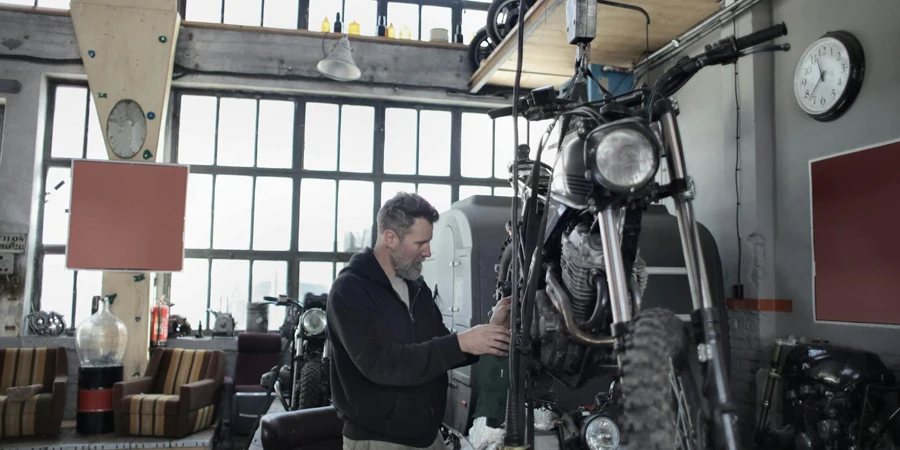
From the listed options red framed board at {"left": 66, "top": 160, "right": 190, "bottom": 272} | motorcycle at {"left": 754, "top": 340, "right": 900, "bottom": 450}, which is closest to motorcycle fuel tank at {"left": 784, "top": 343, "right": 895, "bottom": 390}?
motorcycle at {"left": 754, "top": 340, "right": 900, "bottom": 450}

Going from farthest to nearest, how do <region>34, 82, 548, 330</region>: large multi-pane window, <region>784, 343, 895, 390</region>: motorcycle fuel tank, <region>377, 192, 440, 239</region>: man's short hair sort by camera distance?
<region>34, 82, 548, 330</region>: large multi-pane window
<region>784, 343, 895, 390</region>: motorcycle fuel tank
<region>377, 192, 440, 239</region>: man's short hair

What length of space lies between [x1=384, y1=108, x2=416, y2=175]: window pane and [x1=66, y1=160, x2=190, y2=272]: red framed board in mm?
2315

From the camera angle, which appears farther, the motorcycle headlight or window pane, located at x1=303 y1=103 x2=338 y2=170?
window pane, located at x1=303 y1=103 x2=338 y2=170

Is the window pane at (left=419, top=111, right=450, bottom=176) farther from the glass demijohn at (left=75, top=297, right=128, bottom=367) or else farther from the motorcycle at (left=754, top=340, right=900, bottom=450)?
the motorcycle at (left=754, top=340, right=900, bottom=450)

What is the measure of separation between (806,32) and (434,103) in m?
4.32

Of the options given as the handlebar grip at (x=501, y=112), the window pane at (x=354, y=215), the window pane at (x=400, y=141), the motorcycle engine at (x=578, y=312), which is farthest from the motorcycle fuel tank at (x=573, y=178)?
the window pane at (x=400, y=141)

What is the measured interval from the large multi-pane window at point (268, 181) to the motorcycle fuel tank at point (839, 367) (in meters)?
4.33

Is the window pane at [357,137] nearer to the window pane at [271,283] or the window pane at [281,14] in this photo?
the window pane at [281,14]

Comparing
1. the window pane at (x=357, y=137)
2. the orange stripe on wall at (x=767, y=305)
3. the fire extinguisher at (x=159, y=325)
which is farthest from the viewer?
the window pane at (x=357, y=137)

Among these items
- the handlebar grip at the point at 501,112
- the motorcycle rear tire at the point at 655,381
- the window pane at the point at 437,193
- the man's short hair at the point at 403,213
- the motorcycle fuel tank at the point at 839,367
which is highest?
the window pane at the point at 437,193

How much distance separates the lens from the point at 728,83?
4902mm

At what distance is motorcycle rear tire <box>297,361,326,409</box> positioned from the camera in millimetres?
4914

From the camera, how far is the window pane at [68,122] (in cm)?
712

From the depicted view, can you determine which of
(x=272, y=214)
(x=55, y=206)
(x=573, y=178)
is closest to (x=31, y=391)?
(x=55, y=206)
